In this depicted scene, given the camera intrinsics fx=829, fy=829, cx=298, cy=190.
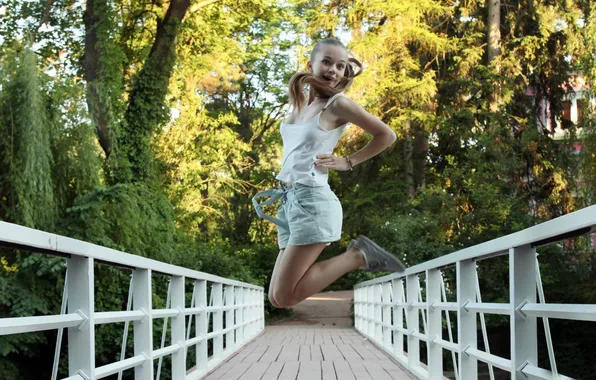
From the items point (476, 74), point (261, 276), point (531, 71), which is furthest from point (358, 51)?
point (261, 276)

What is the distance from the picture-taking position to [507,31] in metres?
21.7

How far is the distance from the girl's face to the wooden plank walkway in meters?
2.86

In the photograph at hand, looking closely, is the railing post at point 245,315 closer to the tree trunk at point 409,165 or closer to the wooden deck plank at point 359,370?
the wooden deck plank at point 359,370

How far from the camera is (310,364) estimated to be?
6766 mm

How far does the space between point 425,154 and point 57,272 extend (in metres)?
13.0

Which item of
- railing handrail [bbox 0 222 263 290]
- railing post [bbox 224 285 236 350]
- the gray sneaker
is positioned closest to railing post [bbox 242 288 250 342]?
railing post [bbox 224 285 236 350]

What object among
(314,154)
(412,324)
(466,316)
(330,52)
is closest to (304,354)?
(412,324)

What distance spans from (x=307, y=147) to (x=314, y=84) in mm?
244

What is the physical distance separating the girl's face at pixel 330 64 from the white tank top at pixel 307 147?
80 mm

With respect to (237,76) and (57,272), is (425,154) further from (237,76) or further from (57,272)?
(57,272)

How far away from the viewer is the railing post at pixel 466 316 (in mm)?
3711

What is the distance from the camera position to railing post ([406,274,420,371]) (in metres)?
5.80

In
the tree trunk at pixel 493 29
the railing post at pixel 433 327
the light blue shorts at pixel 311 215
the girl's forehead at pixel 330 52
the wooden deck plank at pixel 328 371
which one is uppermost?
the tree trunk at pixel 493 29

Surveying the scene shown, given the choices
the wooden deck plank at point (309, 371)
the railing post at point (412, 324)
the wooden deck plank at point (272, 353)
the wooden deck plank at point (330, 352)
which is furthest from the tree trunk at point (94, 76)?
the railing post at point (412, 324)
